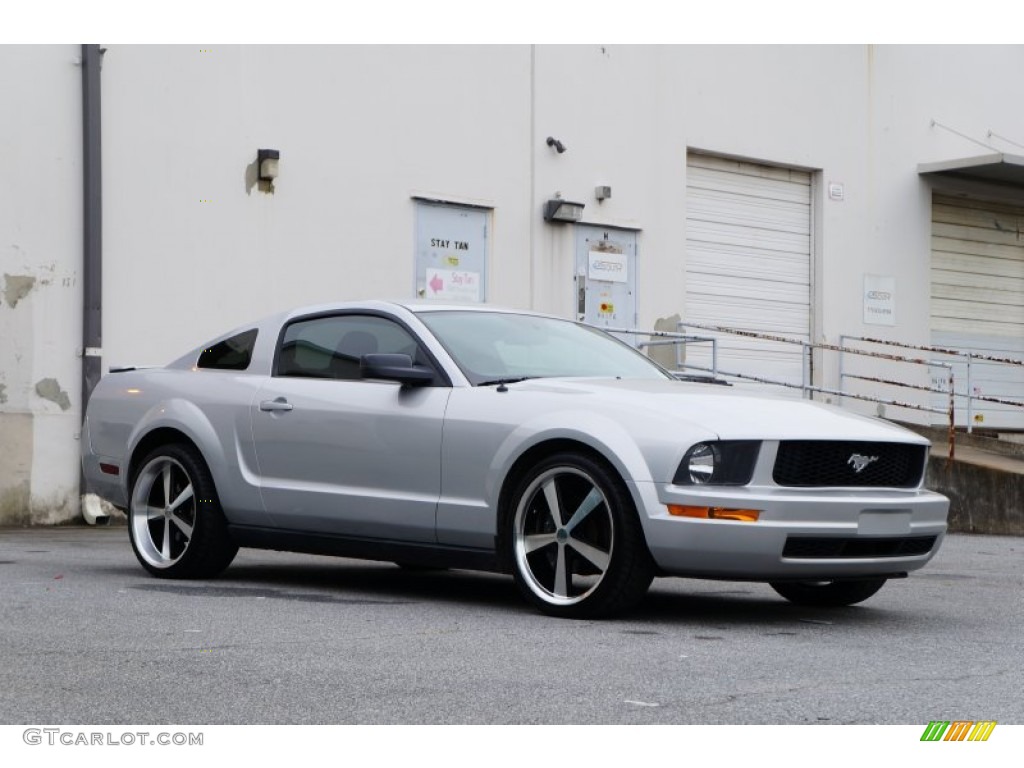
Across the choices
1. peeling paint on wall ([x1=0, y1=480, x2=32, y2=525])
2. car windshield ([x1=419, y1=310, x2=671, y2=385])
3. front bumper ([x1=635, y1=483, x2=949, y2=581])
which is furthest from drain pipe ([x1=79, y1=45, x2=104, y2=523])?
front bumper ([x1=635, y1=483, x2=949, y2=581])

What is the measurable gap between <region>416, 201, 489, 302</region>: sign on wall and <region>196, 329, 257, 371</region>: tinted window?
26.1 feet

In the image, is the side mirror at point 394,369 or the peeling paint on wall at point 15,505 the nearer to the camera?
the side mirror at point 394,369

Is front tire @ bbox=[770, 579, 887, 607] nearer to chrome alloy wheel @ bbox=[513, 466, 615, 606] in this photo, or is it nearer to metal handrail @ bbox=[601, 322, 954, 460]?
chrome alloy wheel @ bbox=[513, 466, 615, 606]

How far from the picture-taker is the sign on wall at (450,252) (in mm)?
17062

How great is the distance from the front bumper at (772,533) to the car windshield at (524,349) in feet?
3.95

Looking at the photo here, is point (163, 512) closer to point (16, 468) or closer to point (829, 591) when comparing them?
point (829, 591)

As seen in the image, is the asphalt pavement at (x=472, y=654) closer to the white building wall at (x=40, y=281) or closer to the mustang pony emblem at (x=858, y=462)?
the mustang pony emblem at (x=858, y=462)

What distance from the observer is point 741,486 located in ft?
22.6

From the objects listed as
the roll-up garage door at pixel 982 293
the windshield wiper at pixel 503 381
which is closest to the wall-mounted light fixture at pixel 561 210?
the roll-up garage door at pixel 982 293

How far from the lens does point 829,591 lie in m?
8.01

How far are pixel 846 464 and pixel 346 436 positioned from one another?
2.34m

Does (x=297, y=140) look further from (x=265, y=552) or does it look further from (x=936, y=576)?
(x=936, y=576)

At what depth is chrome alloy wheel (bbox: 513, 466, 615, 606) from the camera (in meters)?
7.05

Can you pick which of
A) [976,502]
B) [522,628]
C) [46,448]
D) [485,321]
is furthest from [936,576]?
[46,448]
